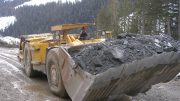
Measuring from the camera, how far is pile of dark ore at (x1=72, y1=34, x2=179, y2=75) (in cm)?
680

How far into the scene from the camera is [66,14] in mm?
132125

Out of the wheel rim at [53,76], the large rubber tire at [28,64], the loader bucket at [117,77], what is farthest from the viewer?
the large rubber tire at [28,64]

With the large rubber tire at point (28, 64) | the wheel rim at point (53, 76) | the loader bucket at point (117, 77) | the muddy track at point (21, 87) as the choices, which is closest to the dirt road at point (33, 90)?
the muddy track at point (21, 87)

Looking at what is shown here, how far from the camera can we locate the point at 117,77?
6.79 meters

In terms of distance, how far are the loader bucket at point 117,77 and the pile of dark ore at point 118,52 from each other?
0.11 m

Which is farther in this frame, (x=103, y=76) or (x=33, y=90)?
(x=33, y=90)

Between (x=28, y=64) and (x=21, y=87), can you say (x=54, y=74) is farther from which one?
(x=28, y=64)

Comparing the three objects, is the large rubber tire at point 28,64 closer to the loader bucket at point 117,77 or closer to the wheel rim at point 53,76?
the wheel rim at point 53,76

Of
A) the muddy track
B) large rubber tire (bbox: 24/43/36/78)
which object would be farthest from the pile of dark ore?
large rubber tire (bbox: 24/43/36/78)

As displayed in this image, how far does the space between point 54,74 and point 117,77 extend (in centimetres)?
223

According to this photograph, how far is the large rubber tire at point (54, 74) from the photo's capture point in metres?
8.23

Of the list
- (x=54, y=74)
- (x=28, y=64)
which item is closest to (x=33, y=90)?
(x=54, y=74)

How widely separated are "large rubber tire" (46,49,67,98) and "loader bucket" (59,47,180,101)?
13.0 inches

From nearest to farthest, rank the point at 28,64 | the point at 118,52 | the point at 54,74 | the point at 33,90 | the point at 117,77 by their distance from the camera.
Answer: the point at 117,77 → the point at 118,52 → the point at 54,74 → the point at 33,90 → the point at 28,64
